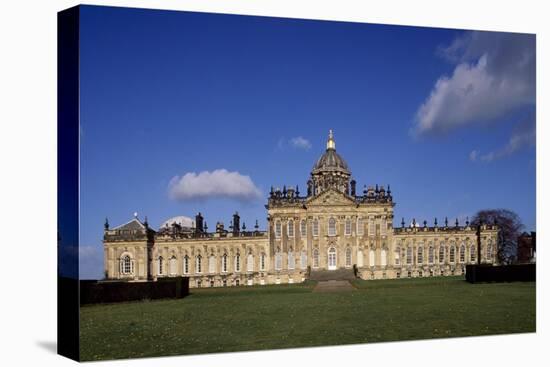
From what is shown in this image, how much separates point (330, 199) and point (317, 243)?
128 centimetres

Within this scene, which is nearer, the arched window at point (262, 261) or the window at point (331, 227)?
the arched window at point (262, 261)

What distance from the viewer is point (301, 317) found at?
2188 centimetres

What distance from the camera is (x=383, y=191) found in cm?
2350

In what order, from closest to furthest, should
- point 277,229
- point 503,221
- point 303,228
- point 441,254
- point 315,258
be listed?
point 277,229 < point 503,221 < point 315,258 < point 303,228 < point 441,254

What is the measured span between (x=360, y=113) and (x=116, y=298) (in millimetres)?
7605

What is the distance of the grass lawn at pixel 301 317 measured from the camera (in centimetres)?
2012

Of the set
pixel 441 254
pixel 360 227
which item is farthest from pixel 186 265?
pixel 441 254

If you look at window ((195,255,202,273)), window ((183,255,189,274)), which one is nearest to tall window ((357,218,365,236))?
window ((195,255,202,273))

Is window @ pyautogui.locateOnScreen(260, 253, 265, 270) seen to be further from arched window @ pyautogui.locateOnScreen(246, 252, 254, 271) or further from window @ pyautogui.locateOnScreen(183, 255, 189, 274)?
window @ pyautogui.locateOnScreen(183, 255, 189, 274)

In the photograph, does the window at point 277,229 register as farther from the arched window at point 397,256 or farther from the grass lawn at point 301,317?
the arched window at point 397,256

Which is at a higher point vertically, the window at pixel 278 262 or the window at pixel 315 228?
the window at pixel 315 228

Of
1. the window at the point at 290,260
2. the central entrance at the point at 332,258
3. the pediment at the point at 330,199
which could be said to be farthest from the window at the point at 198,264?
the central entrance at the point at 332,258

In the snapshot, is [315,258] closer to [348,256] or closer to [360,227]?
[348,256]

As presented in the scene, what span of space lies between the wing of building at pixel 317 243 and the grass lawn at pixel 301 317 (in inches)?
22.9
